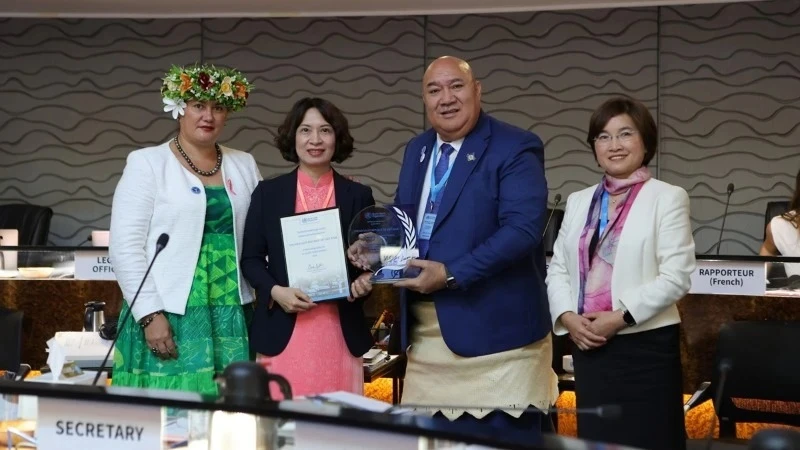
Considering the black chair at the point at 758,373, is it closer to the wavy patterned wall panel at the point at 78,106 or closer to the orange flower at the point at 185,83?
the orange flower at the point at 185,83

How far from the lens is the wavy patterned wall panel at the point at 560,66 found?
7938 millimetres

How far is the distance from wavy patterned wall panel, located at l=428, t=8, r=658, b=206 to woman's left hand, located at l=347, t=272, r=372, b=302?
526cm

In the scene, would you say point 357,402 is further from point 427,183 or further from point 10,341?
point 10,341

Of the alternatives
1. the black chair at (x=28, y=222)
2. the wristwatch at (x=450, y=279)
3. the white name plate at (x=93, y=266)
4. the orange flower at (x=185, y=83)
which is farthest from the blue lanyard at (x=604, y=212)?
the black chair at (x=28, y=222)

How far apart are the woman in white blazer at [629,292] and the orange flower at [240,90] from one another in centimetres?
108

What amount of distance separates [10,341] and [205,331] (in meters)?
1.37

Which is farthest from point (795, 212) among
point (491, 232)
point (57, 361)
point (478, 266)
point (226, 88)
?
point (57, 361)

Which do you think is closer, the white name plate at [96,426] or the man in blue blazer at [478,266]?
the white name plate at [96,426]

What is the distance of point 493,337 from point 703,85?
5550mm

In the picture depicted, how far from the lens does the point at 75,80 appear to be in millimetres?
8758

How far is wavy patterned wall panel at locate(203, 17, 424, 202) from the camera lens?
27.4ft

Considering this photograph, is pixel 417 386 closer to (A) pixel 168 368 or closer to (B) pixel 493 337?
(B) pixel 493 337

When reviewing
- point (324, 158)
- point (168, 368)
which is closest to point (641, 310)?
point (324, 158)

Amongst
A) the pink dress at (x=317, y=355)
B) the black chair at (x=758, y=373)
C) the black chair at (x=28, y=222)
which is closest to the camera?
the pink dress at (x=317, y=355)
